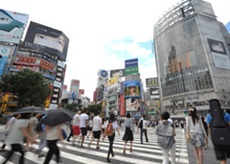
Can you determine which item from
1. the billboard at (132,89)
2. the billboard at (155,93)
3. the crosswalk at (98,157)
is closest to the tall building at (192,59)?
the billboard at (155,93)

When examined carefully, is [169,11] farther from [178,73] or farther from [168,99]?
[168,99]

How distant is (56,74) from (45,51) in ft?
24.9

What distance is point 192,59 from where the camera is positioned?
4891 cm

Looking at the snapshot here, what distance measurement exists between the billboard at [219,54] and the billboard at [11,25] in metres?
59.4

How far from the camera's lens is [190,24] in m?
51.0

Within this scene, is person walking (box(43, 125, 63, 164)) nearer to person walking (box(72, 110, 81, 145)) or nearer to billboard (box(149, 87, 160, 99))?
person walking (box(72, 110, 81, 145))

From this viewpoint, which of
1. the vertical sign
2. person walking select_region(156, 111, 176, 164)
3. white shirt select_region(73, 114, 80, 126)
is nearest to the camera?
person walking select_region(156, 111, 176, 164)

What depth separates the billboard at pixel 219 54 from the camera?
148 feet

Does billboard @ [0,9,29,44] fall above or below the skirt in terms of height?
above

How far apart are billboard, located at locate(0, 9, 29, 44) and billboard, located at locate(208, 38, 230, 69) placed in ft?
195

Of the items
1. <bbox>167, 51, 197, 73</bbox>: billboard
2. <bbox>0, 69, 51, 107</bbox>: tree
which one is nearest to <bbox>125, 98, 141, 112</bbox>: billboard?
<bbox>167, 51, 197, 73</bbox>: billboard

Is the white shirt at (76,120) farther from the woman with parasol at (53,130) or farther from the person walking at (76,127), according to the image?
the woman with parasol at (53,130)

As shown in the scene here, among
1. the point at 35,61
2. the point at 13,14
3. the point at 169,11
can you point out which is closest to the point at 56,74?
the point at 35,61

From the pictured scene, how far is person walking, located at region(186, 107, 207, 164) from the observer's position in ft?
11.1
